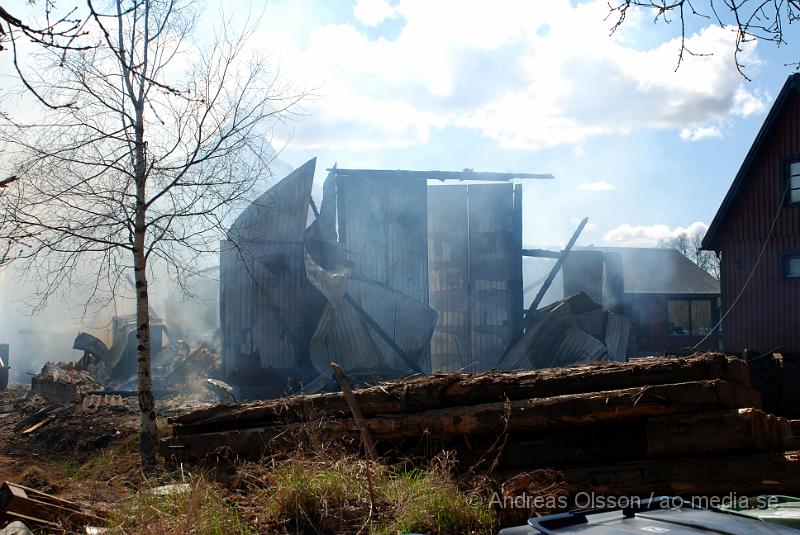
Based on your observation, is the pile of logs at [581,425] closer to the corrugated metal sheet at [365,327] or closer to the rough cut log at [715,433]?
the rough cut log at [715,433]

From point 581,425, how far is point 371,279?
13143 millimetres

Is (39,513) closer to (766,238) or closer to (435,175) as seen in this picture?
(435,175)

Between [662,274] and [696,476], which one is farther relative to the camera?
[662,274]

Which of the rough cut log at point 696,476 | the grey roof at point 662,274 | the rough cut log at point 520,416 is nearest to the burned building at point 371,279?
the rough cut log at point 520,416

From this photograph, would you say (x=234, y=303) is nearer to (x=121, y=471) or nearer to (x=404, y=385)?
(x=121, y=471)

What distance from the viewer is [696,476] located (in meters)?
6.09

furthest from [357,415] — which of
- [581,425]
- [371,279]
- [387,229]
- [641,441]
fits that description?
[387,229]

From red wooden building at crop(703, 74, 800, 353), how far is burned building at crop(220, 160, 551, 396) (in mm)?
6350

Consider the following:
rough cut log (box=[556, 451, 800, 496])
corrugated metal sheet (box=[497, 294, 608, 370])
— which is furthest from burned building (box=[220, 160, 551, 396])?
rough cut log (box=[556, 451, 800, 496])

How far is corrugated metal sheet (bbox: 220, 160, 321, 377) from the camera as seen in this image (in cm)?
1798

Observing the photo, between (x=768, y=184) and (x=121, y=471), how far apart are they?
18981 millimetres

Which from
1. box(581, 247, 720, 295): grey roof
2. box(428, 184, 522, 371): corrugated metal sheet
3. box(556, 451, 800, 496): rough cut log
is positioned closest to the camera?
box(556, 451, 800, 496): rough cut log

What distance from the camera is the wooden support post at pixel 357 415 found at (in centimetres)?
661

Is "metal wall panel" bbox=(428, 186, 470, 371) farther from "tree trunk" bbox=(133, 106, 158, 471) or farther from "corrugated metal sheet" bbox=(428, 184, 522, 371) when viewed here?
"tree trunk" bbox=(133, 106, 158, 471)
